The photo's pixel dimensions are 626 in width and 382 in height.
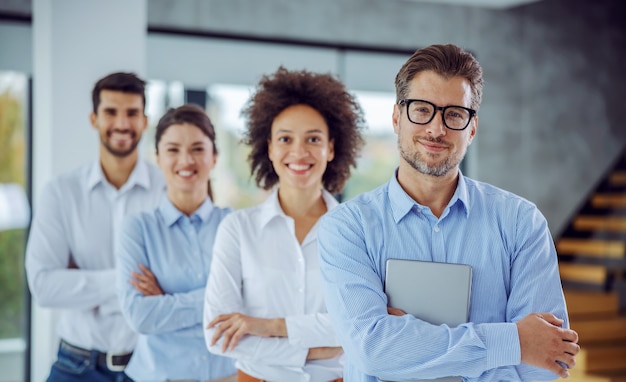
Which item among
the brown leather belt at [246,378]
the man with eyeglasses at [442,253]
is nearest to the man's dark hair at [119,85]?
the brown leather belt at [246,378]

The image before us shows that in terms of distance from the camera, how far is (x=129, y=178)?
3.00 m

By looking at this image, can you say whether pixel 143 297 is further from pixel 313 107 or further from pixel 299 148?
pixel 313 107

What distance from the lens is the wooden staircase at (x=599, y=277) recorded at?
18.6 feet

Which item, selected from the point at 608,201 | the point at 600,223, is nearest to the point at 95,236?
the point at 600,223

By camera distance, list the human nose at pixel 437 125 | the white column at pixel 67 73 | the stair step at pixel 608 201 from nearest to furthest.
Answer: the human nose at pixel 437 125 → the white column at pixel 67 73 → the stair step at pixel 608 201

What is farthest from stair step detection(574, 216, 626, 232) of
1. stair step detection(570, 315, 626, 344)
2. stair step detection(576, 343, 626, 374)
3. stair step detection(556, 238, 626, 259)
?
stair step detection(576, 343, 626, 374)

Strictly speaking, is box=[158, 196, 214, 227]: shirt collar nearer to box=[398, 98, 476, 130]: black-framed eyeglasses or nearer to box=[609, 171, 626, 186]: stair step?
box=[398, 98, 476, 130]: black-framed eyeglasses

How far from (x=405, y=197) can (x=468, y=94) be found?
29 centimetres

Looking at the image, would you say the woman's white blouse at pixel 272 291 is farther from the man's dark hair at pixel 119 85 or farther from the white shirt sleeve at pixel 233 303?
the man's dark hair at pixel 119 85

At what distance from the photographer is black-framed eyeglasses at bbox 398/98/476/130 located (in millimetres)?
1821

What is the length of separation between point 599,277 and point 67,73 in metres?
4.63

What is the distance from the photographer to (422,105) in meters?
1.83

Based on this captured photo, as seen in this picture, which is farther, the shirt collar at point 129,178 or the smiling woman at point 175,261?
the shirt collar at point 129,178

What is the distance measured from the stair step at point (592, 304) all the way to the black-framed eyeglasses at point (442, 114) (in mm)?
4743
